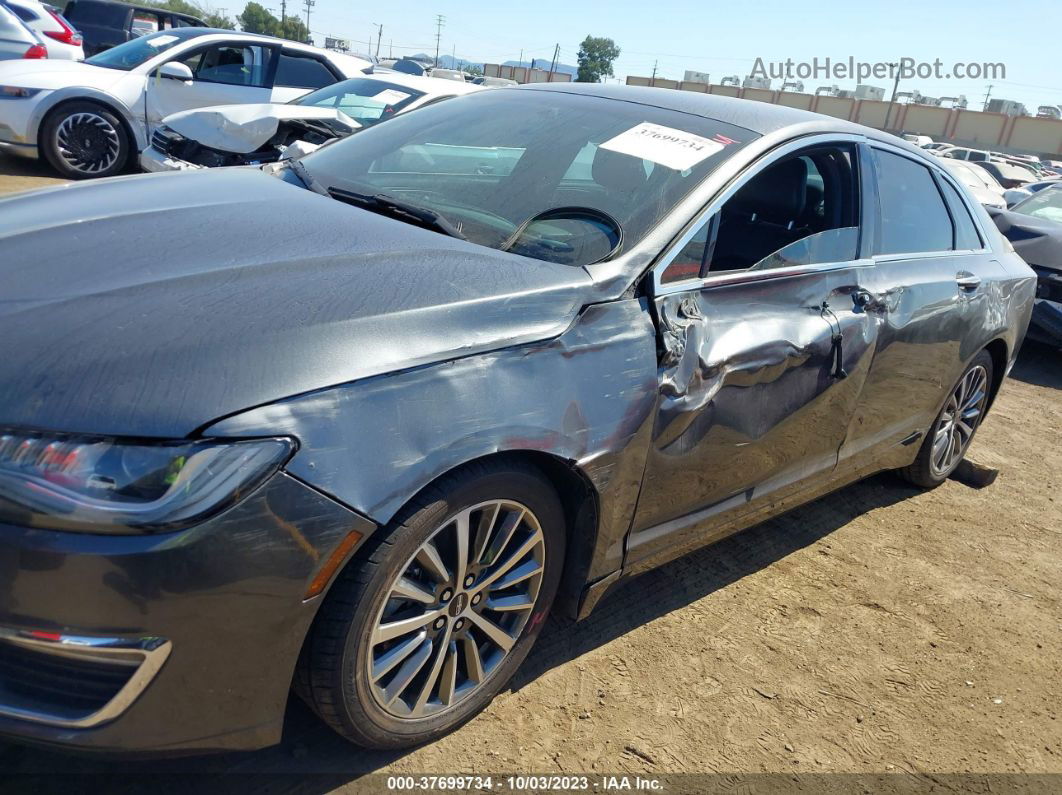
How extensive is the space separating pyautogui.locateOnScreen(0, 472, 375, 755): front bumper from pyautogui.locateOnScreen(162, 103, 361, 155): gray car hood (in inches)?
244

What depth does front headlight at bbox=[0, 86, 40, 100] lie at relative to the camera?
27.1 ft

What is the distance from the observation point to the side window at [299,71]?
9.80m

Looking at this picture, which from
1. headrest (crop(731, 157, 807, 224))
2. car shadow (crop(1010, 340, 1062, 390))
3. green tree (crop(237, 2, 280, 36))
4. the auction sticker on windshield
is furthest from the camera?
green tree (crop(237, 2, 280, 36))

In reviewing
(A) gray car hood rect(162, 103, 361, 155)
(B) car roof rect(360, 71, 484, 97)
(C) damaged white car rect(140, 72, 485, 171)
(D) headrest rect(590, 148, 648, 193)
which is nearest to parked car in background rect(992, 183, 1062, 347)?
(C) damaged white car rect(140, 72, 485, 171)

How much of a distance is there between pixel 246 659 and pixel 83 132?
8497 millimetres

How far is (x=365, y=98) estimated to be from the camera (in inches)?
332

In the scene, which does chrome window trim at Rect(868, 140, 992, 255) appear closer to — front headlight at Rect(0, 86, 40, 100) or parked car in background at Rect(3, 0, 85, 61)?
front headlight at Rect(0, 86, 40, 100)

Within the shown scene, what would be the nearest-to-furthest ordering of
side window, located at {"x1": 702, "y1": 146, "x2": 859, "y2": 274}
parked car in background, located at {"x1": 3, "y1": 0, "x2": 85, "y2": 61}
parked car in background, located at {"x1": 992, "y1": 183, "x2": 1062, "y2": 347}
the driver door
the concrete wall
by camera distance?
side window, located at {"x1": 702, "y1": 146, "x2": 859, "y2": 274} < parked car in background, located at {"x1": 992, "y1": 183, "x2": 1062, "y2": 347} < the driver door < parked car in background, located at {"x1": 3, "y1": 0, "x2": 85, "y2": 61} < the concrete wall

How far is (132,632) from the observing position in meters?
1.59

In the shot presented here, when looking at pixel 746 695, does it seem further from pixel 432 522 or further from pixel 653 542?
pixel 432 522

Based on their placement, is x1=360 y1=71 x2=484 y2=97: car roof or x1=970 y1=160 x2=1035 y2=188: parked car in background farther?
x1=970 y1=160 x2=1035 y2=188: parked car in background

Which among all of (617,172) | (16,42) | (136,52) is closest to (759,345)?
(617,172)

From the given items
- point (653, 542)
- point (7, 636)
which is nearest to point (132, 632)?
point (7, 636)

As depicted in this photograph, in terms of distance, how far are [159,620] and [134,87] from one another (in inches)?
341
